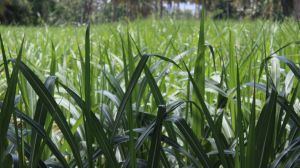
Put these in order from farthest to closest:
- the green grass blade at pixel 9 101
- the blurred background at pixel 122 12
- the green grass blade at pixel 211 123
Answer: the blurred background at pixel 122 12
the green grass blade at pixel 211 123
the green grass blade at pixel 9 101

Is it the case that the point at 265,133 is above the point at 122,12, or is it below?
below

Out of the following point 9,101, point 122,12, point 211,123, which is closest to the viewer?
point 9,101

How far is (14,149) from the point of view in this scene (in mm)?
835

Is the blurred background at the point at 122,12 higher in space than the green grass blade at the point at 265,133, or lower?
higher

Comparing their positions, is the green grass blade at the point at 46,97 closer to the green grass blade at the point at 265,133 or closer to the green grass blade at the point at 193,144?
the green grass blade at the point at 193,144

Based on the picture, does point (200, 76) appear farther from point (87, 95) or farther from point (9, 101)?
point (9, 101)

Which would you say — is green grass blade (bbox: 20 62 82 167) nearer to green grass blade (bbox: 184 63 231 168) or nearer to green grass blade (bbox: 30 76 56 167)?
green grass blade (bbox: 30 76 56 167)

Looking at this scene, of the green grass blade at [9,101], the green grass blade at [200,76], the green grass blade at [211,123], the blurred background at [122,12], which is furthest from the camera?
the blurred background at [122,12]

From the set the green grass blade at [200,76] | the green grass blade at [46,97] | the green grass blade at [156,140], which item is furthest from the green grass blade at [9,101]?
the green grass blade at [200,76]

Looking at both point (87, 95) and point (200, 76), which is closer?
point (87, 95)

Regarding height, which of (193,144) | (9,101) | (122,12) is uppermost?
(122,12)

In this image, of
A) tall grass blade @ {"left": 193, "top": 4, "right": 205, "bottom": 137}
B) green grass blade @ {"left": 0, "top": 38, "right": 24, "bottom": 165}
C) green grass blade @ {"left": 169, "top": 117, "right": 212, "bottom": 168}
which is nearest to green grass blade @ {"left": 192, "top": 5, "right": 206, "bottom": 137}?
tall grass blade @ {"left": 193, "top": 4, "right": 205, "bottom": 137}

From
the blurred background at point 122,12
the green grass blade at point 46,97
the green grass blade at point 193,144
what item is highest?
the blurred background at point 122,12

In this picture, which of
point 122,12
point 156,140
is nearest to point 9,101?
point 156,140
